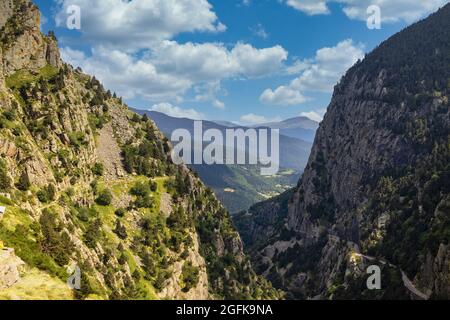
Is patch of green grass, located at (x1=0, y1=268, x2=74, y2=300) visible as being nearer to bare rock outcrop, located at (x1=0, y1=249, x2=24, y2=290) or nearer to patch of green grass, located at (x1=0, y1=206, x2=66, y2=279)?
bare rock outcrop, located at (x1=0, y1=249, x2=24, y2=290)

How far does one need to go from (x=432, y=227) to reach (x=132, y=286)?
104057mm

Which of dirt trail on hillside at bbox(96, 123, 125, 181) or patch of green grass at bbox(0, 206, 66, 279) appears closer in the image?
patch of green grass at bbox(0, 206, 66, 279)

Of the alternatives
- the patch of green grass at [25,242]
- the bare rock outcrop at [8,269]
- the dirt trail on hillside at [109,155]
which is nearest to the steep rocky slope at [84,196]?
the patch of green grass at [25,242]

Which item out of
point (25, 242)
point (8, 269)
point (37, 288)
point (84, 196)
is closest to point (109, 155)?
point (84, 196)

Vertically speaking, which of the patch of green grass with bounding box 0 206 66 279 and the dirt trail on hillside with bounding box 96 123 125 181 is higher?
the dirt trail on hillside with bounding box 96 123 125 181

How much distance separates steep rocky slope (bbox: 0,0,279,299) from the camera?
304ft

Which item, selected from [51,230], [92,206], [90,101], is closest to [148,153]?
[90,101]

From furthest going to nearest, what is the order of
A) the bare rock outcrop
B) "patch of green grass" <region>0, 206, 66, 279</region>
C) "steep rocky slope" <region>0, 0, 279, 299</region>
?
"steep rocky slope" <region>0, 0, 279, 299</region> → "patch of green grass" <region>0, 206, 66, 279</region> → the bare rock outcrop

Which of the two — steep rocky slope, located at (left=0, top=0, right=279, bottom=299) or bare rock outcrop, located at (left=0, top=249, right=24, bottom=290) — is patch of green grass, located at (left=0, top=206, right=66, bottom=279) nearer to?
steep rocky slope, located at (left=0, top=0, right=279, bottom=299)

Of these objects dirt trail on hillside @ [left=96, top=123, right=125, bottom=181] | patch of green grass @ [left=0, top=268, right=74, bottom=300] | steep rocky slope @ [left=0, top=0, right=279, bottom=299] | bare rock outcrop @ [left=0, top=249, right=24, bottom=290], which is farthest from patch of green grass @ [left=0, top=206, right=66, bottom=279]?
dirt trail on hillside @ [left=96, top=123, right=125, bottom=181]

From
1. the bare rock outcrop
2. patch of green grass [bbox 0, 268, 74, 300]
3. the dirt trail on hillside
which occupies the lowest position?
patch of green grass [bbox 0, 268, 74, 300]

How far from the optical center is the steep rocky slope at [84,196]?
304 ft

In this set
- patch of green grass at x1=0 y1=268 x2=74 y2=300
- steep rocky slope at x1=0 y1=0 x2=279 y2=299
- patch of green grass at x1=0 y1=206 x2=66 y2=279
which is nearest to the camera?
patch of green grass at x1=0 y1=268 x2=74 y2=300
